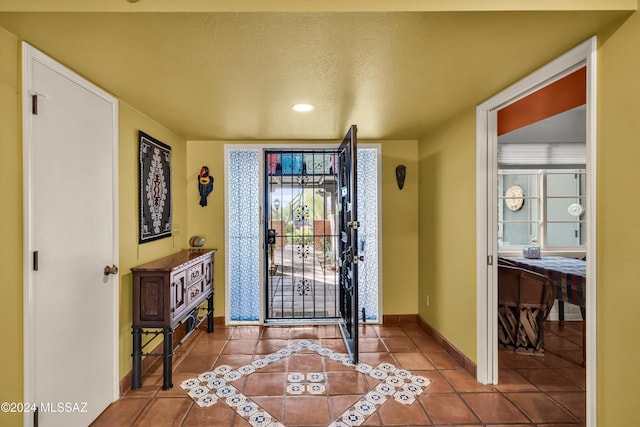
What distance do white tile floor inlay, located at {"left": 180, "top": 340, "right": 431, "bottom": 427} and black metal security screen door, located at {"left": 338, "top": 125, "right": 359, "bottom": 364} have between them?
33 cm

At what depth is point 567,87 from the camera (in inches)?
81.0

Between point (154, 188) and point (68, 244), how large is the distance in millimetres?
1168

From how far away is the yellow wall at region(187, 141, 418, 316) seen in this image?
3.98m

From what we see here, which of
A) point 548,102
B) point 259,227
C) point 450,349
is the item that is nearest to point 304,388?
point 450,349

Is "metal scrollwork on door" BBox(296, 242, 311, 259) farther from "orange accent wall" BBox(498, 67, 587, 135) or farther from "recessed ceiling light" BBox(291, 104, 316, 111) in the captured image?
"orange accent wall" BBox(498, 67, 587, 135)

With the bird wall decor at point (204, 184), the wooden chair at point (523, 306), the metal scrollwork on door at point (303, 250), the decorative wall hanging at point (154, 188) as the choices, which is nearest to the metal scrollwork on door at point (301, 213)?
the metal scrollwork on door at point (303, 250)

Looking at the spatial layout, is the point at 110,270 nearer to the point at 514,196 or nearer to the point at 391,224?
the point at 391,224

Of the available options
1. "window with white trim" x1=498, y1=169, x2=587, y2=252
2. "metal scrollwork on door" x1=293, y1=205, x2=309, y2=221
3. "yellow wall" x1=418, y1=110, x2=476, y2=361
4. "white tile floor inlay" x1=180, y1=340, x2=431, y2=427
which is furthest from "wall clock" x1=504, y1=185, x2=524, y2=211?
"white tile floor inlay" x1=180, y1=340, x2=431, y2=427

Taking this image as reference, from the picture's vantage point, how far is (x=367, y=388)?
2.56m

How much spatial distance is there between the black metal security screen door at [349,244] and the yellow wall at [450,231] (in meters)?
0.87

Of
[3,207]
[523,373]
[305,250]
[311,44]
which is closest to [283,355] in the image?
[305,250]

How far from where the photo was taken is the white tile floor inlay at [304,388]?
2.22 m

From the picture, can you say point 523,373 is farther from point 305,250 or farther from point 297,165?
point 297,165

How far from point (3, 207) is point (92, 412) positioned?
4.64 feet
